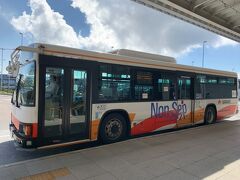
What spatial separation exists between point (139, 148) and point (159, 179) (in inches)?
75.8

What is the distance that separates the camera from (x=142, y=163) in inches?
188

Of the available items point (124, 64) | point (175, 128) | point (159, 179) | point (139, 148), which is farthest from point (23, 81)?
point (175, 128)

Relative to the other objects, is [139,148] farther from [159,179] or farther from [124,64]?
[124,64]

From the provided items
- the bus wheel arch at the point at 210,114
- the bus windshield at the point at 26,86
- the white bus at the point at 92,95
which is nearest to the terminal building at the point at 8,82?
the white bus at the point at 92,95

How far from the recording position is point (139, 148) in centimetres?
589

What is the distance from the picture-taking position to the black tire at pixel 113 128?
6.21 metres

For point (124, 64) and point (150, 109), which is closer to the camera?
point (124, 64)

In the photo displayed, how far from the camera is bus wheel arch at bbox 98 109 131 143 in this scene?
614cm

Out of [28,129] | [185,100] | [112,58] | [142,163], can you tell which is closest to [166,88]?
[185,100]

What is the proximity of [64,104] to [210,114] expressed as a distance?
25.2ft

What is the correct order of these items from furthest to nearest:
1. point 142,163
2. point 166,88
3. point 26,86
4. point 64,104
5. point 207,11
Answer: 1. point 207,11
2. point 166,88
3. point 64,104
4. point 26,86
5. point 142,163

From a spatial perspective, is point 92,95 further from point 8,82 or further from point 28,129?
point 8,82

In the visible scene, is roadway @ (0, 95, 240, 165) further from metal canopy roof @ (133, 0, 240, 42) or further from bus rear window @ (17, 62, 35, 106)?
metal canopy roof @ (133, 0, 240, 42)

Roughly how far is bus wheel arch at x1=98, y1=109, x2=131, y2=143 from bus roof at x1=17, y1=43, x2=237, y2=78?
5.12 ft
